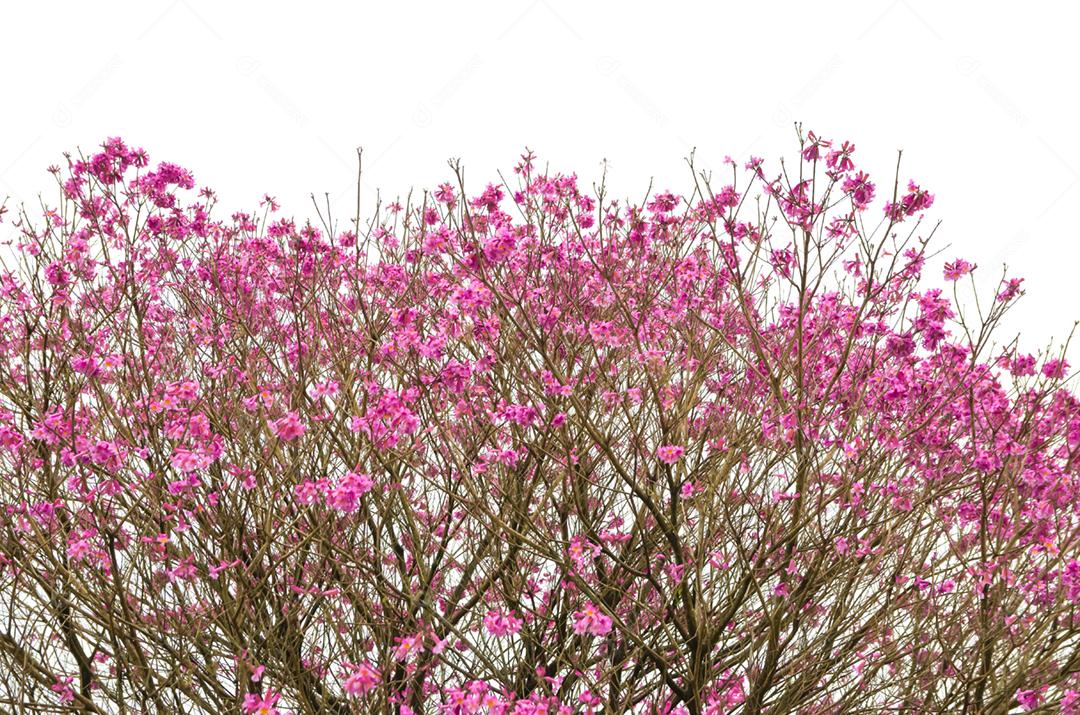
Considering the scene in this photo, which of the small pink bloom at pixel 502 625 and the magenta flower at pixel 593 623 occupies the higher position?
the small pink bloom at pixel 502 625

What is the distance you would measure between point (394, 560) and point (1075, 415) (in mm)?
7095

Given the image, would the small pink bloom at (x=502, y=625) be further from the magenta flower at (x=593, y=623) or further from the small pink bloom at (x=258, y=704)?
the small pink bloom at (x=258, y=704)

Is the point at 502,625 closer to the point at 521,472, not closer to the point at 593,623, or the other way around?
the point at 593,623

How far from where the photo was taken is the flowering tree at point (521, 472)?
659cm

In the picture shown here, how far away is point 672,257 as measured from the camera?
9.70 meters

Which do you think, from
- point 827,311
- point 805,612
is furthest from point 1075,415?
point 805,612

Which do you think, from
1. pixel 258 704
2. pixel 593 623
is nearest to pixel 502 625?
pixel 593 623

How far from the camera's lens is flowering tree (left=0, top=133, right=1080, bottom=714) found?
6.59 m

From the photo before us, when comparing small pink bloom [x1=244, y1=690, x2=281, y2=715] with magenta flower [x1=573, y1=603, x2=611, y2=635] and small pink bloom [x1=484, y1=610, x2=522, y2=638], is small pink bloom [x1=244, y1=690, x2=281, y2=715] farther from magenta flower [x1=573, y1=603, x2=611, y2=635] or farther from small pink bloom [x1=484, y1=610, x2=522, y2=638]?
magenta flower [x1=573, y1=603, x2=611, y2=635]

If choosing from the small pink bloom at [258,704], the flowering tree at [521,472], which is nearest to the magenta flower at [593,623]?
the flowering tree at [521,472]

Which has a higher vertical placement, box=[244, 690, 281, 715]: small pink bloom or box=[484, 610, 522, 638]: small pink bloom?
box=[484, 610, 522, 638]: small pink bloom

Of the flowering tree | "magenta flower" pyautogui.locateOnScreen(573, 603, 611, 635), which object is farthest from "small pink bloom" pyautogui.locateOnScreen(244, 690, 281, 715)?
"magenta flower" pyautogui.locateOnScreen(573, 603, 611, 635)

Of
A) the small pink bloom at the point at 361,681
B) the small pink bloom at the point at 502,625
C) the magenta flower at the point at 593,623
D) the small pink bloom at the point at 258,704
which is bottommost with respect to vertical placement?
the small pink bloom at the point at 361,681

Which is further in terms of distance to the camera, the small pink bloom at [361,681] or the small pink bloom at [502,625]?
the small pink bloom at [502,625]
